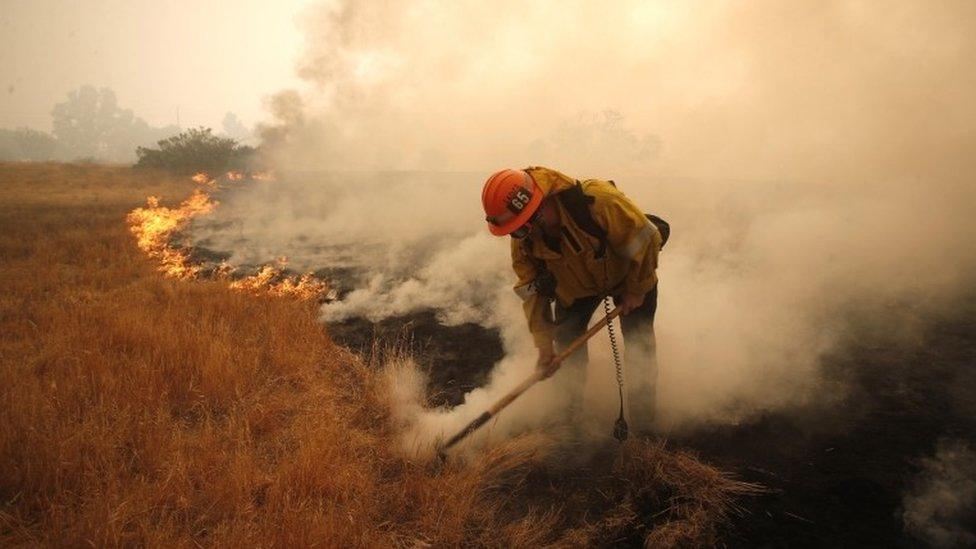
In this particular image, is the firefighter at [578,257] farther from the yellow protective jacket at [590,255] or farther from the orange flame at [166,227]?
the orange flame at [166,227]

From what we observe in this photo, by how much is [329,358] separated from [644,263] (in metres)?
3.24

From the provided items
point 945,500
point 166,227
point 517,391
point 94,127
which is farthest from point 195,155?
point 94,127

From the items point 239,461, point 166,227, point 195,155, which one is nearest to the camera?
point 239,461

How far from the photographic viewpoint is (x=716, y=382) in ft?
13.0

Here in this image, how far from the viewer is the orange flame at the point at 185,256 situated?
6887 millimetres

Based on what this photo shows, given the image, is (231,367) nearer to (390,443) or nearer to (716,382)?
(390,443)

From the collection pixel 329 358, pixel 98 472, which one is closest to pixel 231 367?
pixel 329 358

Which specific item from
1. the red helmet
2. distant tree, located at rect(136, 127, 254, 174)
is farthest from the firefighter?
distant tree, located at rect(136, 127, 254, 174)

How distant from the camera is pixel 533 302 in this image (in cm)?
332

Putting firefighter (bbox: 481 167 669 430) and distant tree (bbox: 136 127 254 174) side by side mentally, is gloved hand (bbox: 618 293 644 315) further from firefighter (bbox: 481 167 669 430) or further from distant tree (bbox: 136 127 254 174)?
distant tree (bbox: 136 127 254 174)

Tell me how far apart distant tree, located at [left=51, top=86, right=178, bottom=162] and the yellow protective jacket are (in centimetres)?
13063

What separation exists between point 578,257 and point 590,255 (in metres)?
0.09

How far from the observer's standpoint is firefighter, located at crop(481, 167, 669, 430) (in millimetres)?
2697

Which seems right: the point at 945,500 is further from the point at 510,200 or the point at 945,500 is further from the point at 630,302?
the point at 510,200
